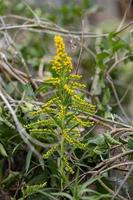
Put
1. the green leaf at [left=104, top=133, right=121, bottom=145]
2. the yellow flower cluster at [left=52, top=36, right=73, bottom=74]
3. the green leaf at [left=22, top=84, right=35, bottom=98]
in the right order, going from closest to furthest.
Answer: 1. the yellow flower cluster at [left=52, top=36, right=73, bottom=74]
2. the green leaf at [left=104, top=133, right=121, bottom=145]
3. the green leaf at [left=22, top=84, right=35, bottom=98]

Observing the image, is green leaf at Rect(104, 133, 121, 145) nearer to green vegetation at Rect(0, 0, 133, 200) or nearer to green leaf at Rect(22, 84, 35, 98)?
green vegetation at Rect(0, 0, 133, 200)

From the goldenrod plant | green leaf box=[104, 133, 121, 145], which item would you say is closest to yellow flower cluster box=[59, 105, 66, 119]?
the goldenrod plant

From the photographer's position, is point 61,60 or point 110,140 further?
point 110,140

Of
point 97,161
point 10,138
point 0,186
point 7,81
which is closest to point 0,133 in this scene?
point 10,138

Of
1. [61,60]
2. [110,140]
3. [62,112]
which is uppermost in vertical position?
[61,60]

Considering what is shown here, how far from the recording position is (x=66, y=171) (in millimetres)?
1219

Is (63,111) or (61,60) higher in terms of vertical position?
(61,60)

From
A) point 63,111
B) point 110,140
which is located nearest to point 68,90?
point 63,111

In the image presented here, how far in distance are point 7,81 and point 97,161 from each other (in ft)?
2.00

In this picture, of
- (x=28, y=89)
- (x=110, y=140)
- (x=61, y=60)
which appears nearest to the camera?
(x=61, y=60)

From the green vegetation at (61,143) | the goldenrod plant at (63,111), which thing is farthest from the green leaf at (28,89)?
the goldenrod plant at (63,111)

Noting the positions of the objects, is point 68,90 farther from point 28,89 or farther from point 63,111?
point 28,89

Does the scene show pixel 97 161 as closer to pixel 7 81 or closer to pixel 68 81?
pixel 68 81

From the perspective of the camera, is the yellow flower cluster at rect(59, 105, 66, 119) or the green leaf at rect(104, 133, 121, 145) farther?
the green leaf at rect(104, 133, 121, 145)
